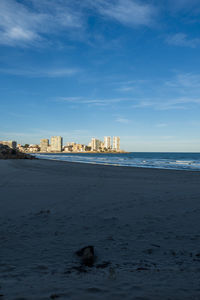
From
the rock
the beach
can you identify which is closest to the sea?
the beach

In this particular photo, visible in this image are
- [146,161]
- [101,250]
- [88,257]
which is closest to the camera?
[88,257]

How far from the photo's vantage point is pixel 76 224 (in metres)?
5.71

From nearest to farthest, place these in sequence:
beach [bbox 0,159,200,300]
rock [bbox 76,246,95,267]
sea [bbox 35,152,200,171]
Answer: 1. beach [bbox 0,159,200,300]
2. rock [bbox 76,246,95,267]
3. sea [bbox 35,152,200,171]

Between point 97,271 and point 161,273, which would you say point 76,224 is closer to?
point 97,271

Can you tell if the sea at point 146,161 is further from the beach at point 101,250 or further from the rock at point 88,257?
the rock at point 88,257

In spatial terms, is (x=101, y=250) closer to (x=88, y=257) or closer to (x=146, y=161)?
(x=88, y=257)

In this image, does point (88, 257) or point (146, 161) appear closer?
point (88, 257)

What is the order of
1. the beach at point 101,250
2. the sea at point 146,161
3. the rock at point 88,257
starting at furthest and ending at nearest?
1. the sea at point 146,161
2. the rock at point 88,257
3. the beach at point 101,250

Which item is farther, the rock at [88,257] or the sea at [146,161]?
the sea at [146,161]

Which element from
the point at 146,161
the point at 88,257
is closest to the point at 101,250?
the point at 88,257

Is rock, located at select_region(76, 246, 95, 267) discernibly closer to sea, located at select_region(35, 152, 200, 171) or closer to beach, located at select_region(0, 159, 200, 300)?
beach, located at select_region(0, 159, 200, 300)

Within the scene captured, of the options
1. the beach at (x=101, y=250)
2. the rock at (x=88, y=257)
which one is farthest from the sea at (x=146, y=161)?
the rock at (x=88, y=257)

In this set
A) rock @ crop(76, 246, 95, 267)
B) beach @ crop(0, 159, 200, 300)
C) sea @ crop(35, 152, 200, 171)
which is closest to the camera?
beach @ crop(0, 159, 200, 300)

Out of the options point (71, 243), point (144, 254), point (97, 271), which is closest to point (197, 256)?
point (144, 254)
